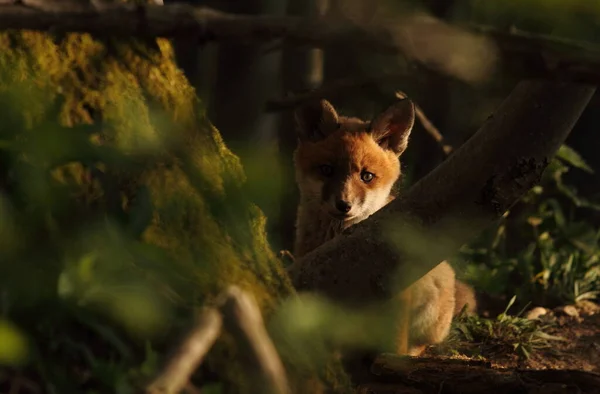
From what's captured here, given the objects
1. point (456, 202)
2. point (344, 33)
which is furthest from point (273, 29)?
point (456, 202)

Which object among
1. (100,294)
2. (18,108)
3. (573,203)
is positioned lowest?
(573,203)

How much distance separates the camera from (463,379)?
335cm

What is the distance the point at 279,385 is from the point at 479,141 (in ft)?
7.31

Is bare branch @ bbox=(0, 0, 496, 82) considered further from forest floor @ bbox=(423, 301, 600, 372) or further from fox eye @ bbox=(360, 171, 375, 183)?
fox eye @ bbox=(360, 171, 375, 183)

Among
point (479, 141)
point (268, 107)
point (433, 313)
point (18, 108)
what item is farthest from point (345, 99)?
point (18, 108)

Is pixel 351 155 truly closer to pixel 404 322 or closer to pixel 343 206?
pixel 343 206

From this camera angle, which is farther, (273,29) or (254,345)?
(254,345)

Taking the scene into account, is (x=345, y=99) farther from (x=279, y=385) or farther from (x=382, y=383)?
(x=279, y=385)

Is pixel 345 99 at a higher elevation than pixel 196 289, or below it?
below

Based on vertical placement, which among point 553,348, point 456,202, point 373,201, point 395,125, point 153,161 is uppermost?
point 153,161

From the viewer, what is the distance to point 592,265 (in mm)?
6762

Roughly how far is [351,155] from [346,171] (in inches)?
4.5

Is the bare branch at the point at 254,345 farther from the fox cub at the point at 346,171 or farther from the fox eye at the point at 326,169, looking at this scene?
the fox eye at the point at 326,169

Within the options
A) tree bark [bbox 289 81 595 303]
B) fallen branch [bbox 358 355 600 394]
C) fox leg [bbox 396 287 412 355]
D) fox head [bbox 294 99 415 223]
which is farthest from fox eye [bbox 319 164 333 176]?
fallen branch [bbox 358 355 600 394]
